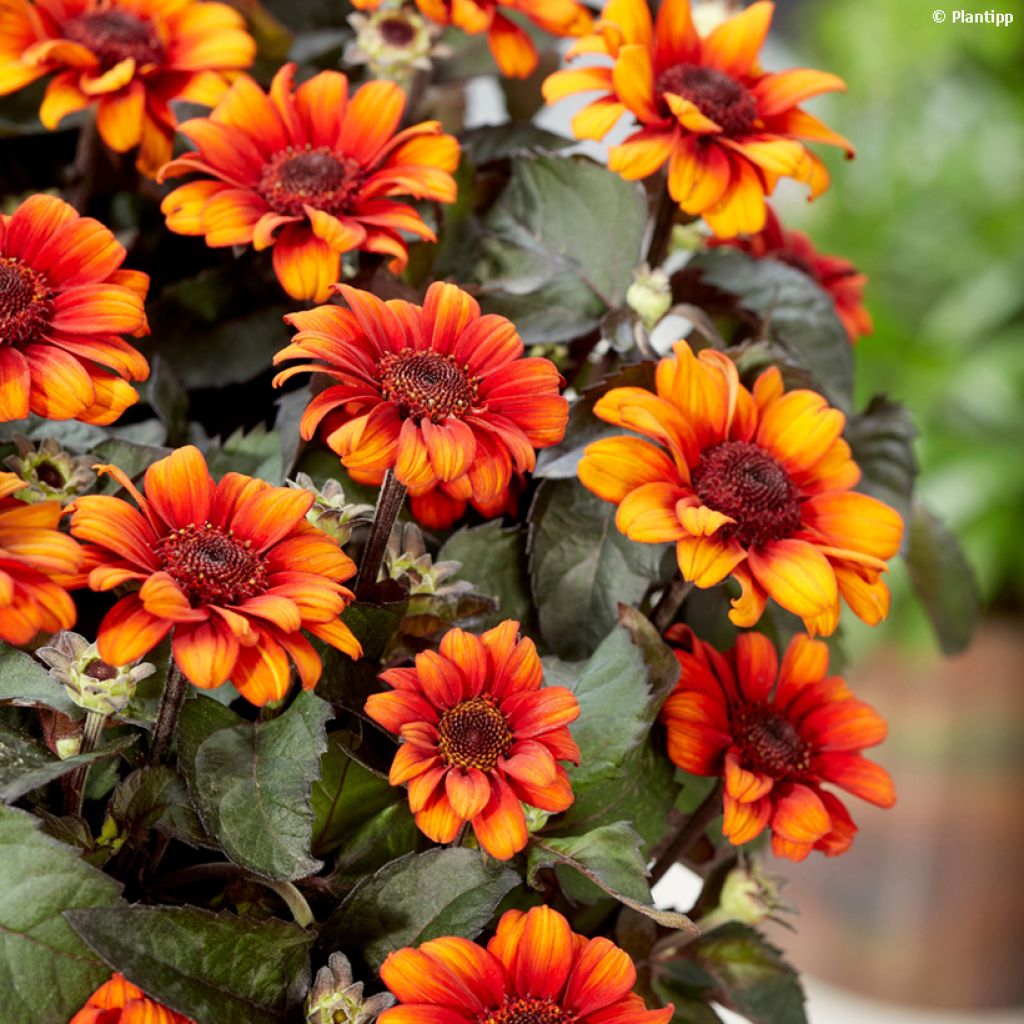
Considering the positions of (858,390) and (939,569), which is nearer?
(939,569)

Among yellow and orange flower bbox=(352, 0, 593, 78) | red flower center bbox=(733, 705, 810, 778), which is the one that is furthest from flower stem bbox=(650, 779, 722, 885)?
yellow and orange flower bbox=(352, 0, 593, 78)

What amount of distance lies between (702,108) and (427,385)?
16 cm

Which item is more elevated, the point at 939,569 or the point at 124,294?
the point at 124,294

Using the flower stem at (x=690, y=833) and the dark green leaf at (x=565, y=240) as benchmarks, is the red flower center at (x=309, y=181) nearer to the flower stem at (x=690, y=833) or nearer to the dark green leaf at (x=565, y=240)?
the dark green leaf at (x=565, y=240)

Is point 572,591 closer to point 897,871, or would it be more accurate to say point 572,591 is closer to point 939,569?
point 939,569

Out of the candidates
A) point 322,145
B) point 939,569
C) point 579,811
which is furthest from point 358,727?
point 939,569

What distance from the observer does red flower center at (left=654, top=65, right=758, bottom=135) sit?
1.39ft

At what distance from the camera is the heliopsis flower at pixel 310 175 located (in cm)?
37

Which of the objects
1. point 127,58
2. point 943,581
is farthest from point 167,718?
point 943,581

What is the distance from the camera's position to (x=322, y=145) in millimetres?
414

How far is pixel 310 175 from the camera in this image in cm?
39

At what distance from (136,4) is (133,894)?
0.93 feet

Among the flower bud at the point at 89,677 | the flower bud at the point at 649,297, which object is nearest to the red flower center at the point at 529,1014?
the flower bud at the point at 89,677

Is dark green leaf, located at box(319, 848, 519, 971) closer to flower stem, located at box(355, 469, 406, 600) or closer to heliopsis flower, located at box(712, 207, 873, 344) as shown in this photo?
flower stem, located at box(355, 469, 406, 600)
